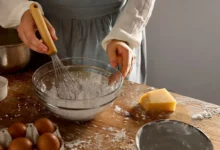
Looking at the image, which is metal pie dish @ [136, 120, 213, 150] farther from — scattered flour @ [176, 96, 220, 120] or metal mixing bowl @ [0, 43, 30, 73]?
metal mixing bowl @ [0, 43, 30, 73]

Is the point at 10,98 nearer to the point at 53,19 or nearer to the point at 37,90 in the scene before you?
the point at 37,90

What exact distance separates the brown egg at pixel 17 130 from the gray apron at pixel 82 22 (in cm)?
39

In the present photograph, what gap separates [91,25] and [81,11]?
0.17 ft

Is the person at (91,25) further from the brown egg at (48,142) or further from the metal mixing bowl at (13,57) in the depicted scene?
the brown egg at (48,142)

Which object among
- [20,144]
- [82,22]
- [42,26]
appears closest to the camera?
[20,144]

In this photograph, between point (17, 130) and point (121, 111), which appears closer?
point (17, 130)

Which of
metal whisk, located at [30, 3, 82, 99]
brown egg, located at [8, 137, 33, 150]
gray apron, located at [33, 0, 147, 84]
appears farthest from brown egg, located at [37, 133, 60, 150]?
gray apron, located at [33, 0, 147, 84]

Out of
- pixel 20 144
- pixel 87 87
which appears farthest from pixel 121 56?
pixel 20 144

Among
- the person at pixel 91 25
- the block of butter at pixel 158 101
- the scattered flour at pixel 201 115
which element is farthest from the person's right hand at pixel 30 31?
the scattered flour at pixel 201 115

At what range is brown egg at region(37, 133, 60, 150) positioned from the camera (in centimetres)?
75

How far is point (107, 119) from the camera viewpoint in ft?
2.95

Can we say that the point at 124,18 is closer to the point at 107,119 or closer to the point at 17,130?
the point at 107,119

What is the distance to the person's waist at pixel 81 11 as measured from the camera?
1.10 m

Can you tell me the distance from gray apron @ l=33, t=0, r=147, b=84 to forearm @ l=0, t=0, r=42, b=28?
0.40ft
